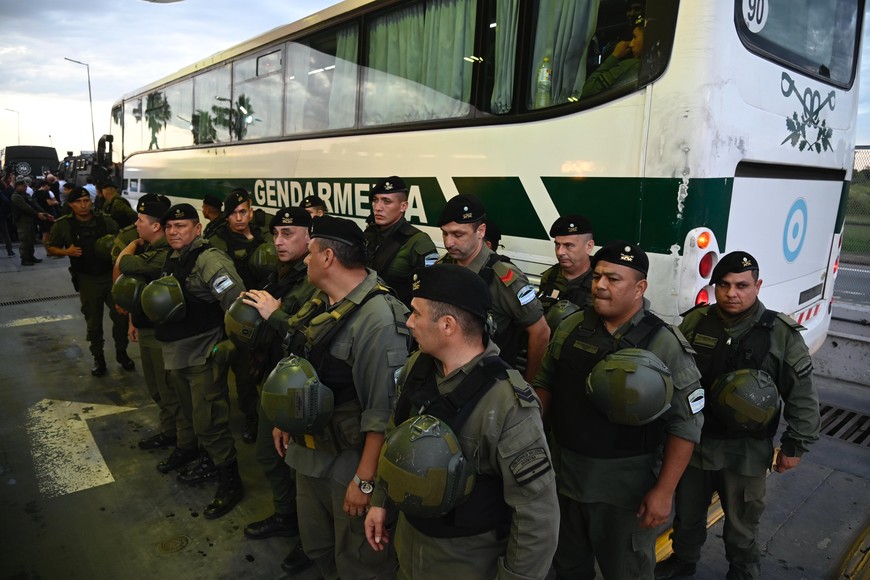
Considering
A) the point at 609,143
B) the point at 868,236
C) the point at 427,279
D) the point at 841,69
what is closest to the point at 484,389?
the point at 427,279

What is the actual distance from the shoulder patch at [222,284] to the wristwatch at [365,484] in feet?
5.59

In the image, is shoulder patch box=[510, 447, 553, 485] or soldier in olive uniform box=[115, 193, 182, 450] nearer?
shoulder patch box=[510, 447, 553, 485]

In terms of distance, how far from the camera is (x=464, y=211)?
10.3 ft

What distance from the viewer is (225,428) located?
3633mm

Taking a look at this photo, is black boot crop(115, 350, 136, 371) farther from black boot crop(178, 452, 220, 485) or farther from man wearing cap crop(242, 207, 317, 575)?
man wearing cap crop(242, 207, 317, 575)

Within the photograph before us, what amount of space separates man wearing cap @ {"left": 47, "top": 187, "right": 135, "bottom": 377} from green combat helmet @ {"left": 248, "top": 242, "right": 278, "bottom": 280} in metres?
2.33

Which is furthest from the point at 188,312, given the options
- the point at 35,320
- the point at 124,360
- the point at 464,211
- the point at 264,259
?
the point at 35,320

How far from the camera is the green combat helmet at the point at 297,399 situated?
211 cm

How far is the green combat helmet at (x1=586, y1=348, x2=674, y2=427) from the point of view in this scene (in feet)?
6.48

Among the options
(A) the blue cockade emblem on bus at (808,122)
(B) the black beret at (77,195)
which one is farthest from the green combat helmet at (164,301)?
(A) the blue cockade emblem on bus at (808,122)

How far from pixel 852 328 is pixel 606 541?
16.6 feet

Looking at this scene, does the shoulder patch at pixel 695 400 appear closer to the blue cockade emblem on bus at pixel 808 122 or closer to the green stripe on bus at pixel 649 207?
the green stripe on bus at pixel 649 207

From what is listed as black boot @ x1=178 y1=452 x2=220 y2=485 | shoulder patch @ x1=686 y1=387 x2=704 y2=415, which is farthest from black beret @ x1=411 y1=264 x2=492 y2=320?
black boot @ x1=178 y1=452 x2=220 y2=485

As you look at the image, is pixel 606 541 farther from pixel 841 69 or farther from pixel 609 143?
pixel 841 69
